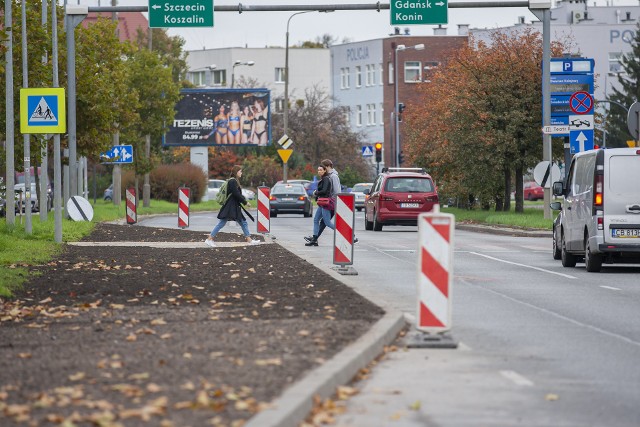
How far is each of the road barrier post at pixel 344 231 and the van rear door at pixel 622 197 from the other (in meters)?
3.96

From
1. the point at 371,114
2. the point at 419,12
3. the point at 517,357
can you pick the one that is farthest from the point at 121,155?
the point at 371,114

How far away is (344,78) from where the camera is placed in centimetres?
11144

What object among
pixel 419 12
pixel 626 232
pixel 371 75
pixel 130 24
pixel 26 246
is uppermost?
pixel 130 24

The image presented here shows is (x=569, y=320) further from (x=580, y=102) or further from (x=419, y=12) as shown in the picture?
(x=580, y=102)

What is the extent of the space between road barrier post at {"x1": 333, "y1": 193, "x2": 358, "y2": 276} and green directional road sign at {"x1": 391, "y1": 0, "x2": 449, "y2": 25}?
1444cm

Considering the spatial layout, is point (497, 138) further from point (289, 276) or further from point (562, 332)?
point (562, 332)

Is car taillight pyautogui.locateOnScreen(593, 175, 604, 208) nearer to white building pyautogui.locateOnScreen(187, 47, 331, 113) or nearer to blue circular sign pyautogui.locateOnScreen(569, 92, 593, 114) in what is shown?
blue circular sign pyautogui.locateOnScreen(569, 92, 593, 114)

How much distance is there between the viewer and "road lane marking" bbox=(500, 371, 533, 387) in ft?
32.2

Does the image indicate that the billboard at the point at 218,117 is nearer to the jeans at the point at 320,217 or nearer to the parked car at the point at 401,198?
the parked car at the point at 401,198

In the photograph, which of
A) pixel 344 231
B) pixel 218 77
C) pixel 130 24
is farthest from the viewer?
pixel 218 77

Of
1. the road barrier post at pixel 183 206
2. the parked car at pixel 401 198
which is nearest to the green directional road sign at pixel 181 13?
the road barrier post at pixel 183 206

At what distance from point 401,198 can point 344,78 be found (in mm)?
73597

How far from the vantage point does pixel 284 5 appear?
32656mm

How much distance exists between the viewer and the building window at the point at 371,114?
10656cm
